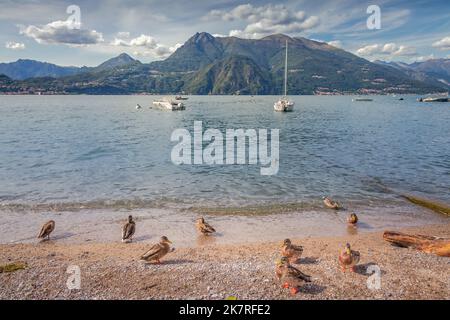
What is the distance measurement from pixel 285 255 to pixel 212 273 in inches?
116

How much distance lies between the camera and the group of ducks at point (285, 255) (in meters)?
9.98

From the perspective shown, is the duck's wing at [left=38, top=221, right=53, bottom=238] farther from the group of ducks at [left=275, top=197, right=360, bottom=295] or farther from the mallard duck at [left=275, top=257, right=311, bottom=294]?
the mallard duck at [left=275, top=257, right=311, bottom=294]

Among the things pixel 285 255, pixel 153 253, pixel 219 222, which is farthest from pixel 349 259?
pixel 219 222

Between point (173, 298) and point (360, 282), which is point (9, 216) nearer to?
point (173, 298)

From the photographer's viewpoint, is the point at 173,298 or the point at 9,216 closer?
the point at 173,298

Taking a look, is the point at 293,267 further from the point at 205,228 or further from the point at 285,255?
the point at 205,228

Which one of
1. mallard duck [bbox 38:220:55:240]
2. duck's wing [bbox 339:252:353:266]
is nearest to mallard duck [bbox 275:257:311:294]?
duck's wing [bbox 339:252:353:266]

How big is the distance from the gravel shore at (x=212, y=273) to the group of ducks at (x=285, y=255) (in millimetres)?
269

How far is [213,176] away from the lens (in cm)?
2881

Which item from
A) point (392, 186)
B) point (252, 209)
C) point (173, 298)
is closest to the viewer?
point (173, 298)

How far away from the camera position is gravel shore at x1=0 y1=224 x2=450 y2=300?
980 centimetres
